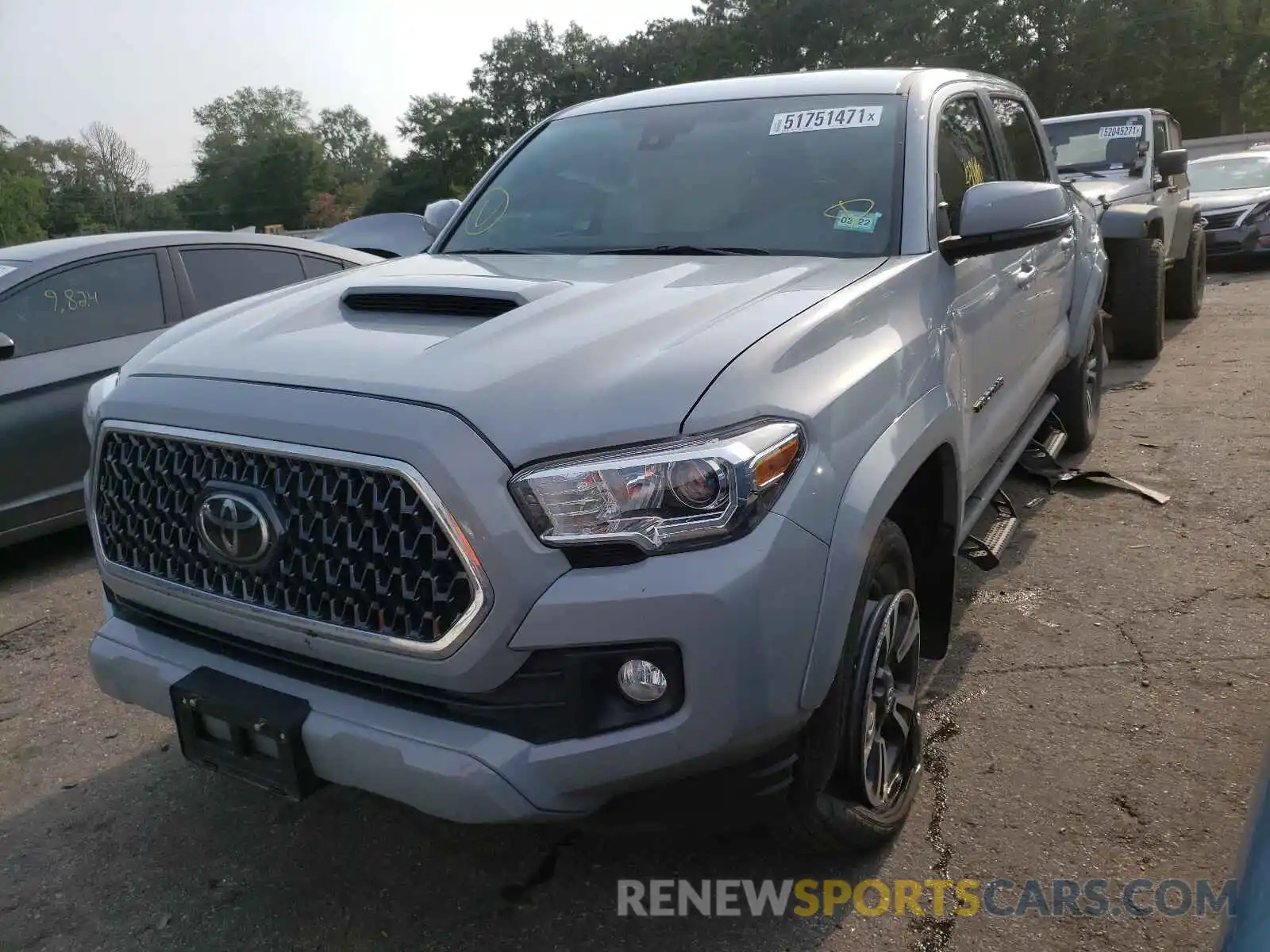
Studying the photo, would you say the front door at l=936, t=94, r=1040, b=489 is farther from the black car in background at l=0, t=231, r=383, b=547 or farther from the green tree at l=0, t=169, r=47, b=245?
the green tree at l=0, t=169, r=47, b=245

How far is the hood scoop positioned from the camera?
7.72ft

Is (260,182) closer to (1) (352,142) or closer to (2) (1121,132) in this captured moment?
(1) (352,142)

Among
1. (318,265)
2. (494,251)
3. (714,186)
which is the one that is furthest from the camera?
(318,265)

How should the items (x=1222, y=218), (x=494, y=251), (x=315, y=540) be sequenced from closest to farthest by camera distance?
(x=315, y=540) < (x=494, y=251) < (x=1222, y=218)

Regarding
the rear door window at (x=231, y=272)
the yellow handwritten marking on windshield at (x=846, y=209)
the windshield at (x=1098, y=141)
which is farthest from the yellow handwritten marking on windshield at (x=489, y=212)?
the windshield at (x=1098, y=141)

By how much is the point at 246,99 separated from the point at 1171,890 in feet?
355

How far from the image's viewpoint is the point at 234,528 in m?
2.00

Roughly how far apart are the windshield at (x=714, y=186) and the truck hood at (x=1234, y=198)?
11.0 meters

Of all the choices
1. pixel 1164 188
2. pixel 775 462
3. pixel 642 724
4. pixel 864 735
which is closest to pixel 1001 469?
pixel 864 735

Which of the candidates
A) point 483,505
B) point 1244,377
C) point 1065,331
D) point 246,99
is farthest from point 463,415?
point 246,99

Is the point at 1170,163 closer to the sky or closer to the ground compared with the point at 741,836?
closer to the sky

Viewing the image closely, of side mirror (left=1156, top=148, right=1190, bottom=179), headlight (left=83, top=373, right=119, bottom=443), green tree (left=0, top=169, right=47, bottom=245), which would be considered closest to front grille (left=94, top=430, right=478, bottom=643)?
headlight (left=83, top=373, right=119, bottom=443)

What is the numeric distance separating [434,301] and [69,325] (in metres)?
3.20

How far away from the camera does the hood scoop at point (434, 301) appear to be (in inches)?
92.7
